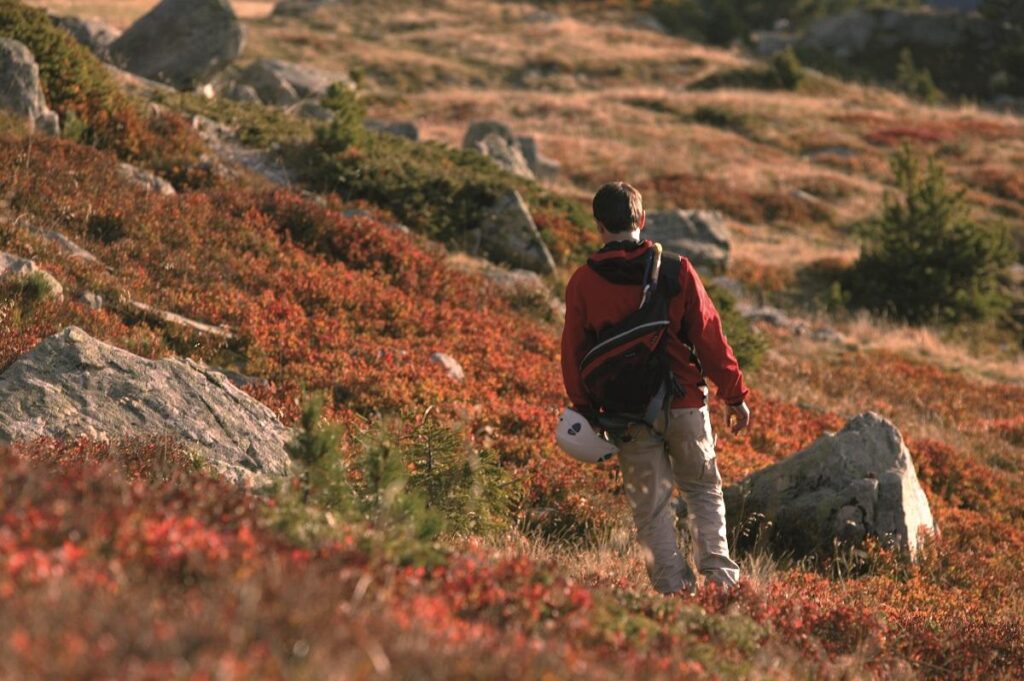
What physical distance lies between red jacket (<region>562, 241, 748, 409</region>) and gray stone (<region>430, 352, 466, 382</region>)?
4.72 metres

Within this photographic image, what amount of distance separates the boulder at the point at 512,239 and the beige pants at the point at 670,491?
1111cm

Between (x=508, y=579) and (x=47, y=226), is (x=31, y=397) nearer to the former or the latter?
(x=508, y=579)

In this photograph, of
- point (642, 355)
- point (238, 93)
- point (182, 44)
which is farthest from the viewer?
point (238, 93)

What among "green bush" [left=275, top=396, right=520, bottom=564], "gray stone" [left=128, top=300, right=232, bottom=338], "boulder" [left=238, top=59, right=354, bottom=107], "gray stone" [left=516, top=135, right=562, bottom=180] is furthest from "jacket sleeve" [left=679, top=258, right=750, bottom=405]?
"gray stone" [left=516, top=135, right=562, bottom=180]

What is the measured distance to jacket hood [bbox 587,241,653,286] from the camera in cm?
575

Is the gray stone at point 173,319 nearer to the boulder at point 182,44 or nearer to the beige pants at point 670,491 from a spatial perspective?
the beige pants at point 670,491

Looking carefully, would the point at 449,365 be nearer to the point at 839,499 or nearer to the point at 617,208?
the point at 839,499

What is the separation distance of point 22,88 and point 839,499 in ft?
38.1

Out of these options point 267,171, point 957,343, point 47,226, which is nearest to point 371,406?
point 47,226

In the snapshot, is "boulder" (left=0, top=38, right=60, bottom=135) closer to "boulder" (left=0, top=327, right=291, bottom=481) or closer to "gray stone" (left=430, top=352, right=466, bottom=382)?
"gray stone" (left=430, top=352, right=466, bottom=382)

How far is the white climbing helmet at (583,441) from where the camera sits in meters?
5.84

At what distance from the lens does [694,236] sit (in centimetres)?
2502

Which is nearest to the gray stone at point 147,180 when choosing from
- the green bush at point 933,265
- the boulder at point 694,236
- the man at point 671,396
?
the man at point 671,396

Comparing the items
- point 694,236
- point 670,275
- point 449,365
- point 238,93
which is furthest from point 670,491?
point 238,93
